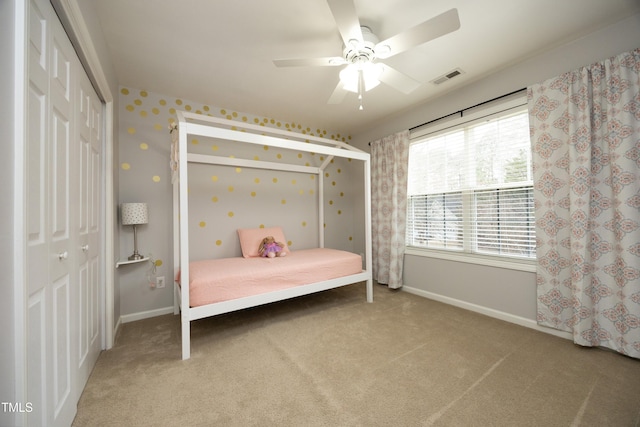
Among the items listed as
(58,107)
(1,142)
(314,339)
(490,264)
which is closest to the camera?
(1,142)

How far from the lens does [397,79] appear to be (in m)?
2.01

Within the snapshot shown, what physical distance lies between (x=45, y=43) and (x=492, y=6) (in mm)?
2521

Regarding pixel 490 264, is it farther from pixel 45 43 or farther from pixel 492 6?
pixel 45 43

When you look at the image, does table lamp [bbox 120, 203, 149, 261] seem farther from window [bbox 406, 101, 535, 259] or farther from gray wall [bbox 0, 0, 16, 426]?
window [bbox 406, 101, 535, 259]

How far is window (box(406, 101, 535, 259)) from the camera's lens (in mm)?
2398

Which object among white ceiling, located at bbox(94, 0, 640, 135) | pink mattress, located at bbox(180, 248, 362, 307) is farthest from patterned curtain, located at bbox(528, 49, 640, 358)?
pink mattress, located at bbox(180, 248, 362, 307)

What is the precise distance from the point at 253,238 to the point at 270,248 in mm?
328

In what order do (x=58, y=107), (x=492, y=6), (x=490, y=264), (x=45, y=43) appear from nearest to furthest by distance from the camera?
(x=45, y=43) < (x=58, y=107) < (x=492, y=6) < (x=490, y=264)

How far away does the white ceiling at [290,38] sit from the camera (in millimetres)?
1682

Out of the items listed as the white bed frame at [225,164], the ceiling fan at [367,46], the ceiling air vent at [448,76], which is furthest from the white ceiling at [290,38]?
the white bed frame at [225,164]

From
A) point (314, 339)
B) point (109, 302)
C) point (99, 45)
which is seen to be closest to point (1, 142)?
point (99, 45)

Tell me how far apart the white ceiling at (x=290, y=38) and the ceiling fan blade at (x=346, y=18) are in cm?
27

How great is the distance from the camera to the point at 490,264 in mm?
2586

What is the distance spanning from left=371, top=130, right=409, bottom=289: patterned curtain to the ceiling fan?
4.41 ft
